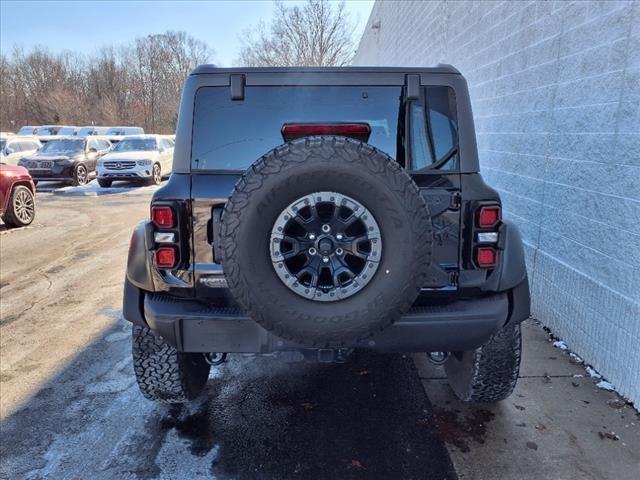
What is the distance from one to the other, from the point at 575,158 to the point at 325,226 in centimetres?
267

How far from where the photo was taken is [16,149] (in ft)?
55.4

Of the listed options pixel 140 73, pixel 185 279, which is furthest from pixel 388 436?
pixel 140 73

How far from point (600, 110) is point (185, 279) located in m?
3.11

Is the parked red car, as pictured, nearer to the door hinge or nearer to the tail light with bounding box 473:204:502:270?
the door hinge

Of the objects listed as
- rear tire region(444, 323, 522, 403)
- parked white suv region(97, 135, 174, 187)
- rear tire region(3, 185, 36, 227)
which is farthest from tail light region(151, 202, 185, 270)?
parked white suv region(97, 135, 174, 187)

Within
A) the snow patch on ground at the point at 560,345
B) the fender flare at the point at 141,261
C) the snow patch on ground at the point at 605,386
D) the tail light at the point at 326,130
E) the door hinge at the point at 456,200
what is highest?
the tail light at the point at 326,130

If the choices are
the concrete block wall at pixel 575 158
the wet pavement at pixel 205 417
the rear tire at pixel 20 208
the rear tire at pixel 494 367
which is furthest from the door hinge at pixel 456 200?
the rear tire at pixel 20 208

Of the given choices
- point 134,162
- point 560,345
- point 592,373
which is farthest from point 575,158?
point 134,162

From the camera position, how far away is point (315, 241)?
2057 mm

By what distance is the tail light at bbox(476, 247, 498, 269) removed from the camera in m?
2.39

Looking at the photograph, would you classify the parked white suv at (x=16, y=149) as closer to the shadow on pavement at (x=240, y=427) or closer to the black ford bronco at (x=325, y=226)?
the shadow on pavement at (x=240, y=427)

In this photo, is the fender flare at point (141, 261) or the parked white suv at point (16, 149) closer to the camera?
the fender flare at point (141, 261)

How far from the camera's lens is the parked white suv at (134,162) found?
1520 cm

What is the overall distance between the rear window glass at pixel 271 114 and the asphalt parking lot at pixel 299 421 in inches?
63.6
